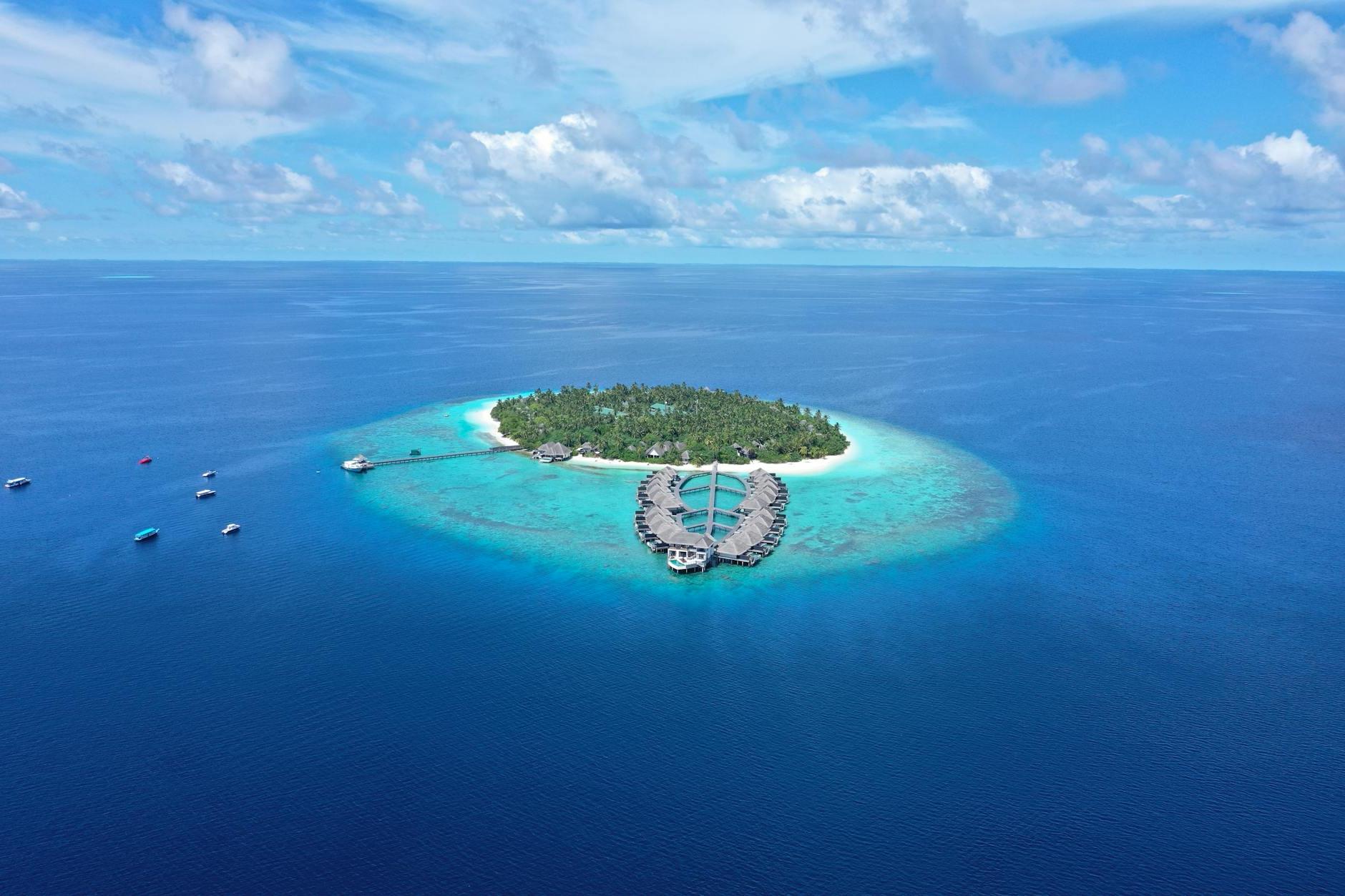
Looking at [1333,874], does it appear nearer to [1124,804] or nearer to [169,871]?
[1124,804]

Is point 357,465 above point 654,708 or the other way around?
above

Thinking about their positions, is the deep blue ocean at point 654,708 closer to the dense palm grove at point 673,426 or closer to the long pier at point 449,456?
the long pier at point 449,456

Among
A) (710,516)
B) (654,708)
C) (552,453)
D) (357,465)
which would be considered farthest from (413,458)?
(654,708)

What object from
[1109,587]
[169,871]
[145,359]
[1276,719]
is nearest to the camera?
[169,871]

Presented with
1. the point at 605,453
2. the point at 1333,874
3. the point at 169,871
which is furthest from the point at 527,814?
the point at 605,453

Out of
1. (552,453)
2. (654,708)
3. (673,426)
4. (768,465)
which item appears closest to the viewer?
(654,708)

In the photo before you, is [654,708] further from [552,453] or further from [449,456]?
[449,456]

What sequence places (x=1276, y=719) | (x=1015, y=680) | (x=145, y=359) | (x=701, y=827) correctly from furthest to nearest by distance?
(x=145, y=359), (x=1015, y=680), (x=1276, y=719), (x=701, y=827)

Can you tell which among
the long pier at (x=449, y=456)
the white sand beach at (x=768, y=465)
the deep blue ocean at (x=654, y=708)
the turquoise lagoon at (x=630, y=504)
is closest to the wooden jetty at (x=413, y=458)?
the long pier at (x=449, y=456)
